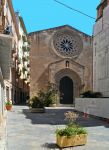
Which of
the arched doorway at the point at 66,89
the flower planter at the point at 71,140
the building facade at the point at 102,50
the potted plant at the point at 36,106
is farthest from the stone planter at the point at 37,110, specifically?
the arched doorway at the point at 66,89

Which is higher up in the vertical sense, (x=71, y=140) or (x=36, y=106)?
(x=36, y=106)

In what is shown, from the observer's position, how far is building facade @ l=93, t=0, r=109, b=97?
32.9 m

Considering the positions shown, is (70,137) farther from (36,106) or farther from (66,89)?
(66,89)

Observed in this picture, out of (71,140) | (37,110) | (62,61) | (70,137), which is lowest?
(37,110)

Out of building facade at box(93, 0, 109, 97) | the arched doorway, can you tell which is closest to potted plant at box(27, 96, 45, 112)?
building facade at box(93, 0, 109, 97)

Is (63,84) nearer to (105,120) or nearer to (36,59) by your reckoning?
(36,59)

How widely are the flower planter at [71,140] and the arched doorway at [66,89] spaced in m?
46.5

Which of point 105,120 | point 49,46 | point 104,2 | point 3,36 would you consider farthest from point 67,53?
point 3,36

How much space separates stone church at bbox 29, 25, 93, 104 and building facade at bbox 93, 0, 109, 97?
73.7ft

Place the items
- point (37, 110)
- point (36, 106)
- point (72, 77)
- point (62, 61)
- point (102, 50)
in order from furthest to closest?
point (72, 77) → point (62, 61) → point (36, 106) → point (37, 110) → point (102, 50)

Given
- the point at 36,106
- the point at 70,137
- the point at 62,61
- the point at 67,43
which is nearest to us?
the point at 70,137

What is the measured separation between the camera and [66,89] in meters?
61.2

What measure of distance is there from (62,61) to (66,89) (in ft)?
13.6

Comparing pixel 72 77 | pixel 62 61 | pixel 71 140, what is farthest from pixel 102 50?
pixel 72 77
